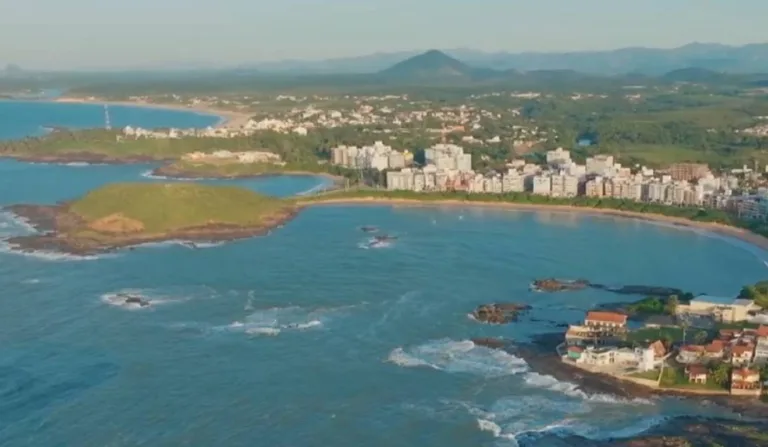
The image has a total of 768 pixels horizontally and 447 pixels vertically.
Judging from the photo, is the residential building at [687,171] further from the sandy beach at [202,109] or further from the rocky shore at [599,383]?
the sandy beach at [202,109]

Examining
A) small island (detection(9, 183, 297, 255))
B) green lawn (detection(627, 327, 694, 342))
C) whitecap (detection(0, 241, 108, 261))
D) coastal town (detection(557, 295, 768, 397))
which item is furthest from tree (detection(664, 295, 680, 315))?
whitecap (detection(0, 241, 108, 261))

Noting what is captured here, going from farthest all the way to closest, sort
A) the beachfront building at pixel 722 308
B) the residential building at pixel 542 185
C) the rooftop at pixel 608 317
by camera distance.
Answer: the residential building at pixel 542 185 → the beachfront building at pixel 722 308 → the rooftop at pixel 608 317

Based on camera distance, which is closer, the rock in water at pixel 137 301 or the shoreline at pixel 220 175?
the rock in water at pixel 137 301

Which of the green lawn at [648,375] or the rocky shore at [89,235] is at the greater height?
the rocky shore at [89,235]

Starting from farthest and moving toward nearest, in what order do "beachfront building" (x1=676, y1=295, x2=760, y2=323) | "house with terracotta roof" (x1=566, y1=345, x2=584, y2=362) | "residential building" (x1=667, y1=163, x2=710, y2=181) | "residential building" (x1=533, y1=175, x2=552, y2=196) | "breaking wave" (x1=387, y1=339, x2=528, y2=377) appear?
"residential building" (x1=667, y1=163, x2=710, y2=181), "residential building" (x1=533, y1=175, x2=552, y2=196), "beachfront building" (x1=676, y1=295, x2=760, y2=323), "house with terracotta roof" (x1=566, y1=345, x2=584, y2=362), "breaking wave" (x1=387, y1=339, x2=528, y2=377)

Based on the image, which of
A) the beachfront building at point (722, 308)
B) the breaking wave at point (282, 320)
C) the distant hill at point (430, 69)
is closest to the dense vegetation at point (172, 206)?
the breaking wave at point (282, 320)

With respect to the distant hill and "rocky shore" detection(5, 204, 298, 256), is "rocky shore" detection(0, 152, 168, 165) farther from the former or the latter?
the distant hill

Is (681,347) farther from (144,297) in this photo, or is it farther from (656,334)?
(144,297)
